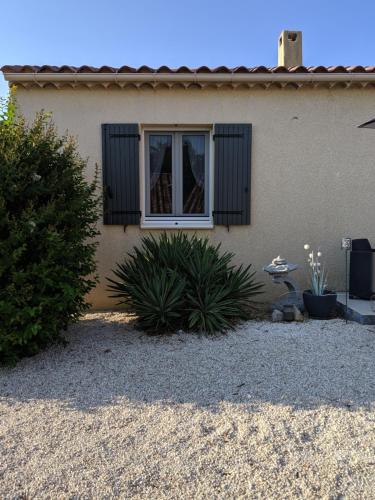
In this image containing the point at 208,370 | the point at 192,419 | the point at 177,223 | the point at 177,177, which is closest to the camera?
the point at 192,419

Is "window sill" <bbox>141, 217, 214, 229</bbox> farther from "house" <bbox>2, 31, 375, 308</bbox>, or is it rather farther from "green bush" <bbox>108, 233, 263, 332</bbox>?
"green bush" <bbox>108, 233, 263, 332</bbox>

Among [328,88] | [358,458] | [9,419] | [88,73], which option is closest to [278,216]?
[328,88]

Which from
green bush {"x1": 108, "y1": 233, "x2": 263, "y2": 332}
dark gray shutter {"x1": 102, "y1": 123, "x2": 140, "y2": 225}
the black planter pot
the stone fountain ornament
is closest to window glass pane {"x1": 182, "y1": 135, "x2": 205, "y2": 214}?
dark gray shutter {"x1": 102, "y1": 123, "x2": 140, "y2": 225}

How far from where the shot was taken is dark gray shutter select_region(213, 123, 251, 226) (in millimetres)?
5488

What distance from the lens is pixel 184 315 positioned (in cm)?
458

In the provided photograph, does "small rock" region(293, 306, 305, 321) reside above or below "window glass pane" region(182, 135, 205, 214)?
below

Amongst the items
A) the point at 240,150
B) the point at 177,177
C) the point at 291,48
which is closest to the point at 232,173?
the point at 240,150

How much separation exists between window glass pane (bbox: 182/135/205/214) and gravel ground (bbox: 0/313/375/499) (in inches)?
93.1

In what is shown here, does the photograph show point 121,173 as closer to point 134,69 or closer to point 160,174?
point 160,174

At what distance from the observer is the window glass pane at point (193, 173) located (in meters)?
5.82

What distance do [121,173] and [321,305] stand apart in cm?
324

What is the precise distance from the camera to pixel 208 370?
3.42m

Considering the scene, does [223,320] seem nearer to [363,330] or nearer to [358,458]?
[363,330]

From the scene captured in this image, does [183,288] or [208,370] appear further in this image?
[183,288]
